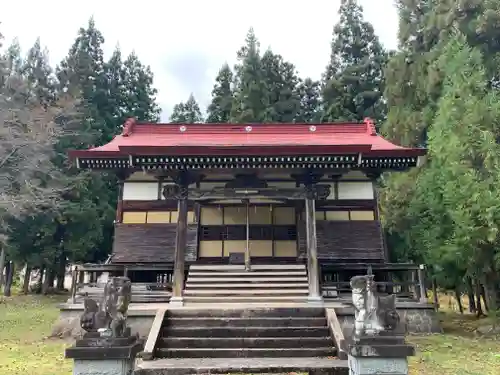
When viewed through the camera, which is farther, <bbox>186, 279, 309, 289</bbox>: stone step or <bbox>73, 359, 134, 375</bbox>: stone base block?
<bbox>186, 279, 309, 289</bbox>: stone step

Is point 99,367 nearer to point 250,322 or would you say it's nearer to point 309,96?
point 250,322

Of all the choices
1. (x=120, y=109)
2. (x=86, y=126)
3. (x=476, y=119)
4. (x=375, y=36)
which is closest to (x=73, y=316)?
(x=476, y=119)

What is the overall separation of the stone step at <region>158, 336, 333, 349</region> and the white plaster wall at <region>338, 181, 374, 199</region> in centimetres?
642

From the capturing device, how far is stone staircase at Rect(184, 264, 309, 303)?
455 inches

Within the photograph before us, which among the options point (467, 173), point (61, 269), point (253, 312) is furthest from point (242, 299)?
point (61, 269)

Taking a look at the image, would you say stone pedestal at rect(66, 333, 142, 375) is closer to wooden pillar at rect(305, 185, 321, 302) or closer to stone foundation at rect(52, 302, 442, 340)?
stone foundation at rect(52, 302, 442, 340)

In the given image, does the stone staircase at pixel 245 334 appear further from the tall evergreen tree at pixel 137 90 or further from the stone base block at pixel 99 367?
the tall evergreen tree at pixel 137 90

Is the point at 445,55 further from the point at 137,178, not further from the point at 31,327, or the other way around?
the point at 31,327

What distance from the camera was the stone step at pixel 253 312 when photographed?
9.88m

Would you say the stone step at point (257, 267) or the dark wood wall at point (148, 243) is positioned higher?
the dark wood wall at point (148, 243)

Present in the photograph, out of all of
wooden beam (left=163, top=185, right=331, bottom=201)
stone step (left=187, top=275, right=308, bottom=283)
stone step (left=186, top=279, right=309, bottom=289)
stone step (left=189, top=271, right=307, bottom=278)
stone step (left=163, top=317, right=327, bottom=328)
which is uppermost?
wooden beam (left=163, top=185, right=331, bottom=201)

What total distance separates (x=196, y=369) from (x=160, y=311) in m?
2.56

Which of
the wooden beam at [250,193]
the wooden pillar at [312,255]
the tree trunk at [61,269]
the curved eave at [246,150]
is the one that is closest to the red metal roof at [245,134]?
the wooden beam at [250,193]

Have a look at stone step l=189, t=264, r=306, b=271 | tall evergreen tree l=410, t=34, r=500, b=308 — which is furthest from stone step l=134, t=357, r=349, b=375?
tall evergreen tree l=410, t=34, r=500, b=308
